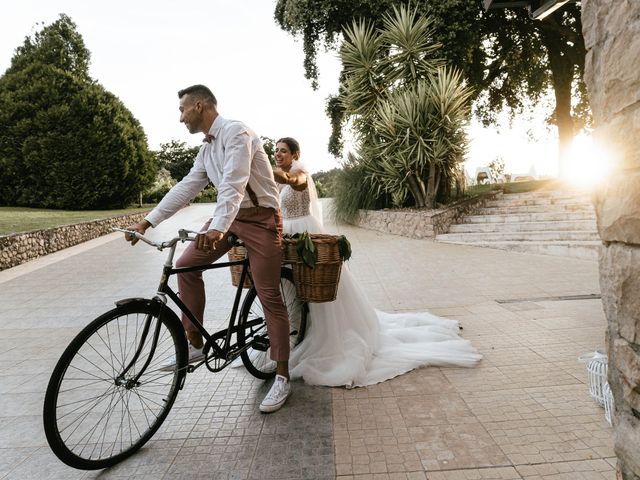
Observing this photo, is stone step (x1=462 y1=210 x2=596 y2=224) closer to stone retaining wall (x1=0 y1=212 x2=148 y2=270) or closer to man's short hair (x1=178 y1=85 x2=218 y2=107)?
stone retaining wall (x1=0 y1=212 x2=148 y2=270)

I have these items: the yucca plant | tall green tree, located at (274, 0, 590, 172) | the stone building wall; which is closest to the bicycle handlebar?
the stone building wall

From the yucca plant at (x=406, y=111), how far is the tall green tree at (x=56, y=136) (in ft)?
37.2

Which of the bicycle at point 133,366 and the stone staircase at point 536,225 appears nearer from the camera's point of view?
the bicycle at point 133,366

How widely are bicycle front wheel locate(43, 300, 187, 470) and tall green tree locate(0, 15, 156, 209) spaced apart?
1836 cm

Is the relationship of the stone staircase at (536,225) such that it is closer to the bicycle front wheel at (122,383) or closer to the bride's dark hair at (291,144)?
the bride's dark hair at (291,144)

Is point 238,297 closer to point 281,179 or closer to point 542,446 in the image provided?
point 281,179

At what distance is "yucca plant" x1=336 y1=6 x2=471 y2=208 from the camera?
1184cm

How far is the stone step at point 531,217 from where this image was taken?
443 inches

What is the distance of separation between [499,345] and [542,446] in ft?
5.42

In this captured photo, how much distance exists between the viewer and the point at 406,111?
465 inches

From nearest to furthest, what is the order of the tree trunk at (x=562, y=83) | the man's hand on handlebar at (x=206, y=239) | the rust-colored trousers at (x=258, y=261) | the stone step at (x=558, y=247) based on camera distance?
the man's hand on handlebar at (x=206, y=239)
the rust-colored trousers at (x=258, y=261)
the stone step at (x=558, y=247)
the tree trunk at (x=562, y=83)

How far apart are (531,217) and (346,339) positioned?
373 inches

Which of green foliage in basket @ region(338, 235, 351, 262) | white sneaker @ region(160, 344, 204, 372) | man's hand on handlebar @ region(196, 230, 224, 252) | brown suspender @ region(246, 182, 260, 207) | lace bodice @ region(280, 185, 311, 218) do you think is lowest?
white sneaker @ region(160, 344, 204, 372)

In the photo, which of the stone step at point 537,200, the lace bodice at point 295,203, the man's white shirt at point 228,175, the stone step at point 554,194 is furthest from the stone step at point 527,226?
the man's white shirt at point 228,175
